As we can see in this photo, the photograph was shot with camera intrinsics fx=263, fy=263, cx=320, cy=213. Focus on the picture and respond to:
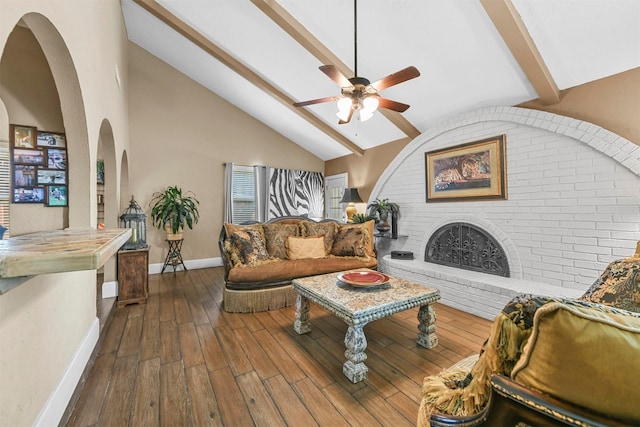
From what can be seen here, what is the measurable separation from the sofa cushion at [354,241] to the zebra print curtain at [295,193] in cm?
224

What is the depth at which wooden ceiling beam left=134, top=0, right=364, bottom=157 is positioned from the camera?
3.46 metres

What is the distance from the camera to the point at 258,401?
1605 mm

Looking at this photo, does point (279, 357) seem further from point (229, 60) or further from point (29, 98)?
point (229, 60)

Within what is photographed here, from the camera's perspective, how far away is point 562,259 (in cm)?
268

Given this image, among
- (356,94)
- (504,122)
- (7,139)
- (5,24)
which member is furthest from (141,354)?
(504,122)

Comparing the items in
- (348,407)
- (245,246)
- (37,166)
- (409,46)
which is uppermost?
(409,46)

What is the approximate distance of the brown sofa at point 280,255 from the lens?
295 cm

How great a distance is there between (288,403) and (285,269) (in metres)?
1.65

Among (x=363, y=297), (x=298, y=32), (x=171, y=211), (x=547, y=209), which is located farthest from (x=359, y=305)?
(x=171, y=211)

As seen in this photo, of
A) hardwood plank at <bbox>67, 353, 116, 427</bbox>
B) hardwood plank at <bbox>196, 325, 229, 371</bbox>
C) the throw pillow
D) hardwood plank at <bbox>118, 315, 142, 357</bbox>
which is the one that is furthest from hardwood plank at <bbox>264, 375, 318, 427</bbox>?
the throw pillow

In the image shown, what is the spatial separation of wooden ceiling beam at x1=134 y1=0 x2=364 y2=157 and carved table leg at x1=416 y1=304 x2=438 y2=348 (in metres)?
3.72

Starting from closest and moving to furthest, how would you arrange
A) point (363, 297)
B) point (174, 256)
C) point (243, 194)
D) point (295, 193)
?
point (363, 297) → point (174, 256) → point (243, 194) → point (295, 193)

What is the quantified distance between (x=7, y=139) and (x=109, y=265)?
1762mm

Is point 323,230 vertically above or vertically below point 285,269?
above
